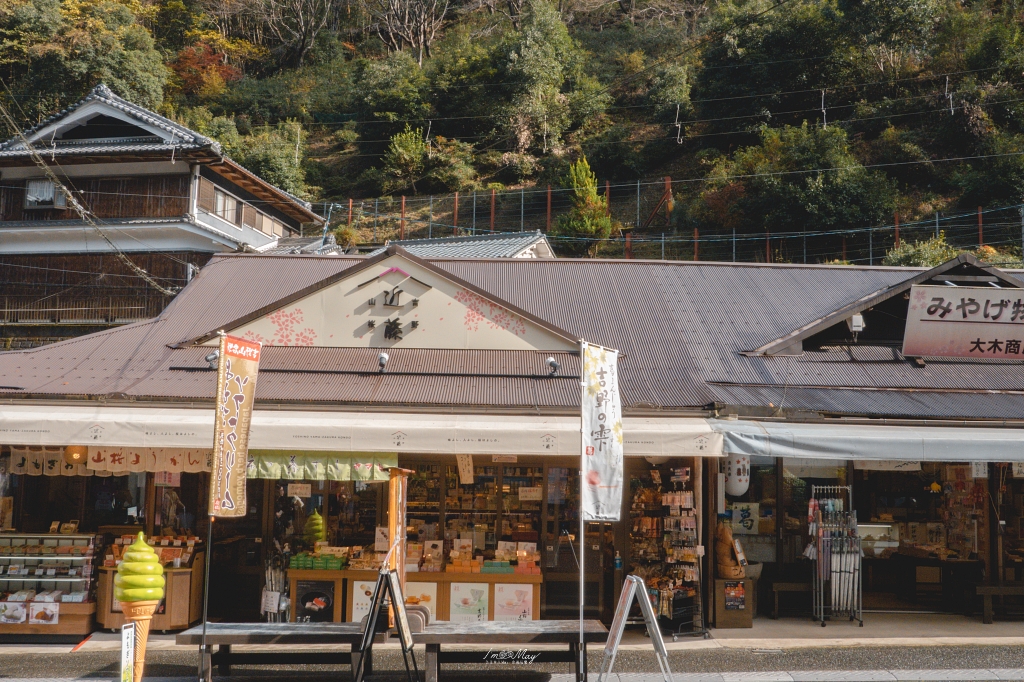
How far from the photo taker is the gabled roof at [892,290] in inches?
417

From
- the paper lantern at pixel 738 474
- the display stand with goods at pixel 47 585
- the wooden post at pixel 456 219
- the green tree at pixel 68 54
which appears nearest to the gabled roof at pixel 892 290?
the paper lantern at pixel 738 474

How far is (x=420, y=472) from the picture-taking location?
33.5ft

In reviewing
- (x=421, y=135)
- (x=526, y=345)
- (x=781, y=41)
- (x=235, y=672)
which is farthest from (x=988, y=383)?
(x=421, y=135)

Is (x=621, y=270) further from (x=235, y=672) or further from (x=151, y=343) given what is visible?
(x=235, y=672)

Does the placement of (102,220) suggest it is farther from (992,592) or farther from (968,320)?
(992,592)

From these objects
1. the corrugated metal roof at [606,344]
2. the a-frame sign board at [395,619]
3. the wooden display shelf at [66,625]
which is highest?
the corrugated metal roof at [606,344]

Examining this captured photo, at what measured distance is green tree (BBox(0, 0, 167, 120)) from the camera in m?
33.4

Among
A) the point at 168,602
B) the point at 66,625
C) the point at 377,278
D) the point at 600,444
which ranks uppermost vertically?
the point at 377,278

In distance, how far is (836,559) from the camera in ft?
31.8

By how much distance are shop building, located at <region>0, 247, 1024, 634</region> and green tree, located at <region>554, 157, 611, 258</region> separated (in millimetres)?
18701

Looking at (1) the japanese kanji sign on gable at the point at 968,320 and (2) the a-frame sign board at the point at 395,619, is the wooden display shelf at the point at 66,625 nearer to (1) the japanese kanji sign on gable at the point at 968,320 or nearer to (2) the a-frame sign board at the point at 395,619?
(2) the a-frame sign board at the point at 395,619

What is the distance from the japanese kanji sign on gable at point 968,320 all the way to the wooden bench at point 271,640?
7753mm

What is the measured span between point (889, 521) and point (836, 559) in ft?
6.60

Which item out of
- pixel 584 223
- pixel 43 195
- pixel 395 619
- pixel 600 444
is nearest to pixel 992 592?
pixel 600 444
